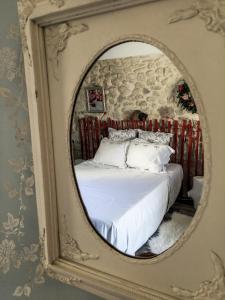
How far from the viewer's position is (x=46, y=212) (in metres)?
0.90

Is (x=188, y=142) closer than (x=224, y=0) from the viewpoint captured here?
No

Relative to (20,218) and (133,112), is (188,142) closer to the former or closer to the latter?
(133,112)

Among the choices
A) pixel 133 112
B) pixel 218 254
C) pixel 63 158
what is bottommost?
pixel 218 254

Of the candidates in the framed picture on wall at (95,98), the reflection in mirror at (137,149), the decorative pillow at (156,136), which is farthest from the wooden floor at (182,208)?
the framed picture on wall at (95,98)

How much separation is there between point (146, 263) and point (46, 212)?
1.08ft

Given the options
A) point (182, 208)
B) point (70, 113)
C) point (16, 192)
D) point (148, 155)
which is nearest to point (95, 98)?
point (70, 113)

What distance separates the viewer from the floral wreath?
0.62m

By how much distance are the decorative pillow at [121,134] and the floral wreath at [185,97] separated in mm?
137

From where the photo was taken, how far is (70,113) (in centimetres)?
81

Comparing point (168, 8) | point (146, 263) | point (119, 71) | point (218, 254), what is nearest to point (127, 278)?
point (146, 263)

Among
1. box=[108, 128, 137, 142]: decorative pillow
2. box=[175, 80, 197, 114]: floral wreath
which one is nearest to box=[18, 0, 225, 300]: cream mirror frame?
box=[175, 80, 197, 114]: floral wreath

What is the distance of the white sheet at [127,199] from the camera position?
Answer: 71 centimetres

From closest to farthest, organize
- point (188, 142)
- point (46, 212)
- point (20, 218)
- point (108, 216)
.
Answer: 1. point (188, 142)
2. point (108, 216)
3. point (46, 212)
4. point (20, 218)

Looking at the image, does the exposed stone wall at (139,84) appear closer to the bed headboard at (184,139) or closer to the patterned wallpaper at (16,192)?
the bed headboard at (184,139)
